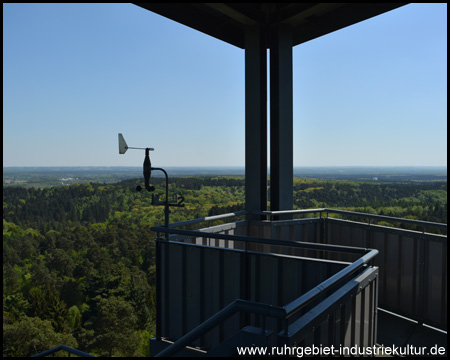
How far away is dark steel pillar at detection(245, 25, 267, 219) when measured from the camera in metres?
4.74

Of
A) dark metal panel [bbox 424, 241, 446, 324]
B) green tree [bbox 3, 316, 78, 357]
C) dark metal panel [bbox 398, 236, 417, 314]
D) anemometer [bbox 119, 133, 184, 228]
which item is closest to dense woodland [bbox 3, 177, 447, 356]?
green tree [bbox 3, 316, 78, 357]

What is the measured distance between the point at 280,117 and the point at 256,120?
0.37 m

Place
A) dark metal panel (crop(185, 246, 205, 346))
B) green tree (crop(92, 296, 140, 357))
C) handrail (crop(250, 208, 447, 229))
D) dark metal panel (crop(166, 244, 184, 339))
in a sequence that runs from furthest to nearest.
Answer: green tree (crop(92, 296, 140, 357)), handrail (crop(250, 208, 447, 229)), dark metal panel (crop(166, 244, 184, 339)), dark metal panel (crop(185, 246, 205, 346))

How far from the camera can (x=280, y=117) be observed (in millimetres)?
4742

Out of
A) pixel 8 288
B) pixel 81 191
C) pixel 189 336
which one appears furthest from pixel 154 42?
pixel 8 288

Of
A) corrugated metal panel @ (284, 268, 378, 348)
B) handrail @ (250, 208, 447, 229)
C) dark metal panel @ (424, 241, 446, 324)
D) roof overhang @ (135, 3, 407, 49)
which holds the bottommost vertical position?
dark metal panel @ (424, 241, 446, 324)

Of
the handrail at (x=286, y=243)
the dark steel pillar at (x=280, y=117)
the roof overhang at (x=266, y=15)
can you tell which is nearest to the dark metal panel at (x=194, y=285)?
the handrail at (x=286, y=243)

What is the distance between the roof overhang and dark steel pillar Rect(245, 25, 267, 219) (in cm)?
21

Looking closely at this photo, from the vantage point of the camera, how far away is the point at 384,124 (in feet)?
59.3

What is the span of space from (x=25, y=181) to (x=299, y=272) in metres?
13.4

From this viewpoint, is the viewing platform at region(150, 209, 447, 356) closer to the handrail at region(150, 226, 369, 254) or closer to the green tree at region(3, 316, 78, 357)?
the handrail at region(150, 226, 369, 254)

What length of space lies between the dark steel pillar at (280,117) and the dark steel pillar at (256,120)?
0.12 m

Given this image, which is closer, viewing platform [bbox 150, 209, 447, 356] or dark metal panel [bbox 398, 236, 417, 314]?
viewing platform [bbox 150, 209, 447, 356]

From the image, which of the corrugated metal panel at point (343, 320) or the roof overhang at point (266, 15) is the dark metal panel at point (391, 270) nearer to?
the corrugated metal panel at point (343, 320)
